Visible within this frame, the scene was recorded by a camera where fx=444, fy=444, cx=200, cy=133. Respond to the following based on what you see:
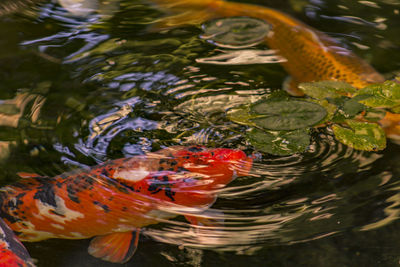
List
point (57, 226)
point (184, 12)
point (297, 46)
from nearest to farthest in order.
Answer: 1. point (57, 226)
2. point (297, 46)
3. point (184, 12)

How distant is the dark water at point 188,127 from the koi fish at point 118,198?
42 millimetres

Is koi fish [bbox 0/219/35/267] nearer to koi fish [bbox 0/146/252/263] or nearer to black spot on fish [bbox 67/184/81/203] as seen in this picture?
koi fish [bbox 0/146/252/263]

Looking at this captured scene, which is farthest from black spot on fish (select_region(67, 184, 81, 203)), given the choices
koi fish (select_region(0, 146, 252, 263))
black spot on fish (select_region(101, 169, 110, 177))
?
black spot on fish (select_region(101, 169, 110, 177))

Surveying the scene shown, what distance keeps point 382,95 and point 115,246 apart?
1278 millimetres

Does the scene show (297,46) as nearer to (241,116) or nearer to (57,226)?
(241,116)

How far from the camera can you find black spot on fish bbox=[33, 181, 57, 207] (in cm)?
153

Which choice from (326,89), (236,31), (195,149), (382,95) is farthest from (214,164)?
(236,31)

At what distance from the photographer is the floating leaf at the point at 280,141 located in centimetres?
170

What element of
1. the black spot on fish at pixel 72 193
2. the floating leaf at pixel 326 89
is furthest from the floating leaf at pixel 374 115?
the black spot on fish at pixel 72 193

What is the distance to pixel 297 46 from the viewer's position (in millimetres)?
2445

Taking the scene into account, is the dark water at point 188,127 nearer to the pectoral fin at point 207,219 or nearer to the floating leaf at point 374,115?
the pectoral fin at point 207,219

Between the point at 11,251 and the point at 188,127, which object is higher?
the point at 188,127

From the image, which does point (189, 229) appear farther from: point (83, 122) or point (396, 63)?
point (396, 63)

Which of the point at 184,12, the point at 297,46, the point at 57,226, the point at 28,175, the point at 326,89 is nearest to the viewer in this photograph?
the point at 57,226
